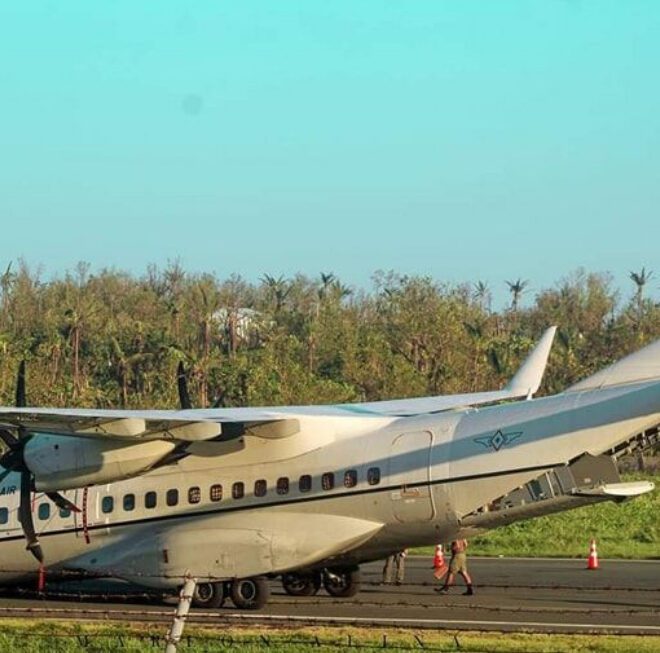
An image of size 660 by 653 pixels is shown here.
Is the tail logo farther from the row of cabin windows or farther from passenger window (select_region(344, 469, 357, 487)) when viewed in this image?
passenger window (select_region(344, 469, 357, 487))

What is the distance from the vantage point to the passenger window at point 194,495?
2666cm

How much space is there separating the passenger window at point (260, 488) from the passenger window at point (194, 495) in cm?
110

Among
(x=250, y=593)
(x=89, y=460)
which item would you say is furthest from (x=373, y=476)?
(x=89, y=460)

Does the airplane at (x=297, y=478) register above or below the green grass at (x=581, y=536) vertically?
above

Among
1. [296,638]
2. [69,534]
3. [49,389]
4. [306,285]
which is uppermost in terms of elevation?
[306,285]

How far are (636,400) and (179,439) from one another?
7.58 m

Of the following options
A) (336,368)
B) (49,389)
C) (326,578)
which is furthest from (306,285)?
(326,578)

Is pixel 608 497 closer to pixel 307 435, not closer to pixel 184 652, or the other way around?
pixel 307 435

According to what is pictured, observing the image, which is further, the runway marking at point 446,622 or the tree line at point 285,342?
the tree line at point 285,342

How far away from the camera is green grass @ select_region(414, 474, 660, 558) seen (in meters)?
39.2

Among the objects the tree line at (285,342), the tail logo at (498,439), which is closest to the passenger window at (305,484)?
the tail logo at (498,439)

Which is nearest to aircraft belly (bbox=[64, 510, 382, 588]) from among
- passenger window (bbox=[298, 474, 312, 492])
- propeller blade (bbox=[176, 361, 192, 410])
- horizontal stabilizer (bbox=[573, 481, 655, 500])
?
passenger window (bbox=[298, 474, 312, 492])

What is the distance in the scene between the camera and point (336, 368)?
98.9 m

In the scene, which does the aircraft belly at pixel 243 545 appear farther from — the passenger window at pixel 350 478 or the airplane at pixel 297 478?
the passenger window at pixel 350 478
